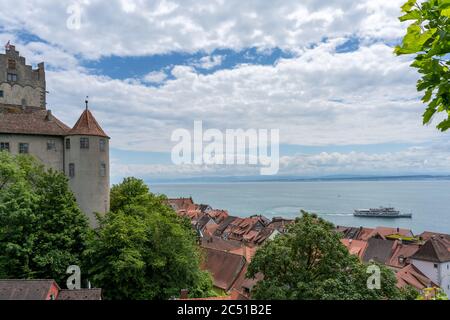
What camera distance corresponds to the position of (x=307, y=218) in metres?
18.9

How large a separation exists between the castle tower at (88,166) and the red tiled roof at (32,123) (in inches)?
72.5

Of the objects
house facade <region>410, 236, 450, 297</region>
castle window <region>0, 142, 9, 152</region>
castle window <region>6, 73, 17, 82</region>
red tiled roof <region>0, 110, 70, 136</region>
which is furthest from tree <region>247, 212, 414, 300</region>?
house facade <region>410, 236, 450, 297</region>

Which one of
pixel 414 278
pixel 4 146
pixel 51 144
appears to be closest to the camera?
pixel 4 146

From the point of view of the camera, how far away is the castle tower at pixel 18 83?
3338 centimetres

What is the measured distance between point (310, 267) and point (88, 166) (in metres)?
18.4

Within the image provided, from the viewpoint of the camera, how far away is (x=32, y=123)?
28.5m

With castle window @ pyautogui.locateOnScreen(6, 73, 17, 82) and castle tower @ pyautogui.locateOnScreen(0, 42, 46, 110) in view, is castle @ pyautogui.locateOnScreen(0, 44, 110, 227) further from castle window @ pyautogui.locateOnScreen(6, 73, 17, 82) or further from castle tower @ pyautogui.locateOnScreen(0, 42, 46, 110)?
castle window @ pyautogui.locateOnScreen(6, 73, 17, 82)

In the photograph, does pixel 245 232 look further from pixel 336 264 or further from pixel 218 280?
pixel 336 264

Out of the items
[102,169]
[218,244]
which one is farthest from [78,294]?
[218,244]

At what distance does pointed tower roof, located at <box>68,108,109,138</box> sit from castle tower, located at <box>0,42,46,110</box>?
8171mm

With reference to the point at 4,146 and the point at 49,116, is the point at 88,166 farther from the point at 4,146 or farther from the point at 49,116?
the point at 49,116

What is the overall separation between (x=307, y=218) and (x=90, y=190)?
56.5 feet

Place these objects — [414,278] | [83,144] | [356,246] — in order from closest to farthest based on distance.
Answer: [83,144] < [414,278] < [356,246]
